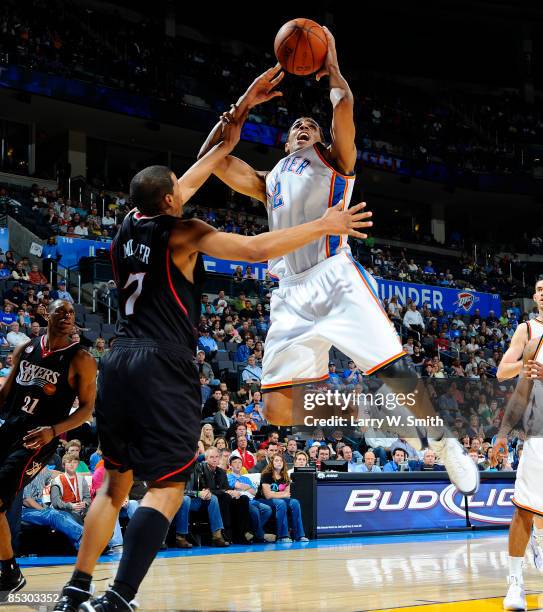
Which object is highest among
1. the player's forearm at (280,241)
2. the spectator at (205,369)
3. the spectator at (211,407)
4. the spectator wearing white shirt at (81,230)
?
the spectator wearing white shirt at (81,230)

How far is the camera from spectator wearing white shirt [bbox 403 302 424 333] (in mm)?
20031

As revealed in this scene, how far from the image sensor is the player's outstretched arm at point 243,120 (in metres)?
5.35

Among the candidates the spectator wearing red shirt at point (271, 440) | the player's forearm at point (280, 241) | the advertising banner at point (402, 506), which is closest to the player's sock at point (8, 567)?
the player's forearm at point (280, 241)

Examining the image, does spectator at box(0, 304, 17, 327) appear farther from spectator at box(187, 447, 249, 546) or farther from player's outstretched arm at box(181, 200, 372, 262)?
player's outstretched arm at box(181, 200, 372, 262)

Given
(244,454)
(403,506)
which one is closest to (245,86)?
(244,454)

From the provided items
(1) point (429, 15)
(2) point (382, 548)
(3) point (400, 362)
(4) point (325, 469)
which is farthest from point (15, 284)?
(1) point (429, 15)

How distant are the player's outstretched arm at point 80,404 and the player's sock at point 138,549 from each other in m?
1.69

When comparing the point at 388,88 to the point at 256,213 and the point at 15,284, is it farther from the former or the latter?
the point at 15,284

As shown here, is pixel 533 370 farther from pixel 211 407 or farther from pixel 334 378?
pixel 334 378

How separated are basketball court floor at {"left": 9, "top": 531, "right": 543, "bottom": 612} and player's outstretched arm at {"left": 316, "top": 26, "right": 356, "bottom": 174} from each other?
275cm

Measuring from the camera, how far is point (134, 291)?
389 cm

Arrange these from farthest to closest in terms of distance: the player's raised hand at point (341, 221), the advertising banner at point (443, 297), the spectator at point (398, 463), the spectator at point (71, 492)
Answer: the advertising banner at point (443, 297)
the spectator at point (398, 463)
the spectator at point (71, 492)
the player's raised hand at point (341, 221)

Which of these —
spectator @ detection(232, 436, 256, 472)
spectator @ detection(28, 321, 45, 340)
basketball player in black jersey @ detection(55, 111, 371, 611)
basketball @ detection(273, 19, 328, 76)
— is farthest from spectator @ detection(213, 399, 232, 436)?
basketball player in black jersey @ detection(55, 111, 371, 611)

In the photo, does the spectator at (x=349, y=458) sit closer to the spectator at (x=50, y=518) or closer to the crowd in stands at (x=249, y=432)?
the crowd in stands at (x=249, y=432)
